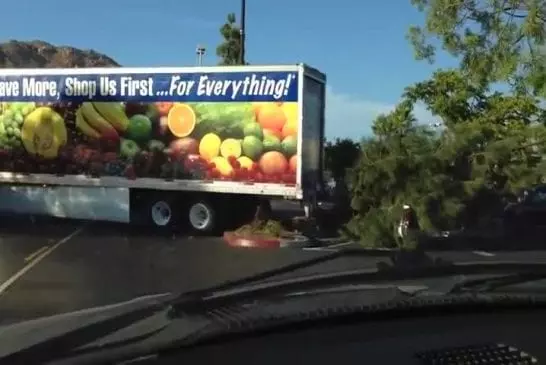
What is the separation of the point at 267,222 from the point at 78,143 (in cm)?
589

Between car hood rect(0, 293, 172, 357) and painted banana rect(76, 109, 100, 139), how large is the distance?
60.8 feet

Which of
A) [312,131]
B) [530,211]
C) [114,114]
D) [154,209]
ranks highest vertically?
[114,114]

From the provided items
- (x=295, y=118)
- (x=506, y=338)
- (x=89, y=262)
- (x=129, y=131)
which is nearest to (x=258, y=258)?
(x=89, y=262)

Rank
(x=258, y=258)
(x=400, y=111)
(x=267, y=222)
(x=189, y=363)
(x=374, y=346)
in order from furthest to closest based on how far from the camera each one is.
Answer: (x=400, y=111), (x=267, y=222), (x=258, y=258), (x=374, y=346), (x=189, y=363)

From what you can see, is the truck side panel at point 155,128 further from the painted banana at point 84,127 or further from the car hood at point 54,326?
the car hood at point 54,326

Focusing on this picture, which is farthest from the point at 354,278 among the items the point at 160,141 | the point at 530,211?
the point at 160,141

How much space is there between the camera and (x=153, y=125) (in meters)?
20.7

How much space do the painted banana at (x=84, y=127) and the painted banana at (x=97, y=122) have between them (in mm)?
81

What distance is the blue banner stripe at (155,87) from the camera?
19125 millimetres

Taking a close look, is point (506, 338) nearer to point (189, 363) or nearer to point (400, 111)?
point (189, 363)

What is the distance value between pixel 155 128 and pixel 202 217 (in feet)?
8.20

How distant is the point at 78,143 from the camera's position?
70.5 feet

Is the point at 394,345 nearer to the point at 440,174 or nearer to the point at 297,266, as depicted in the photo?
the point at 297,266

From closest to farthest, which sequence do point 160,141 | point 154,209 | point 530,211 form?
point 530,211, point 160,141, point 154,209
